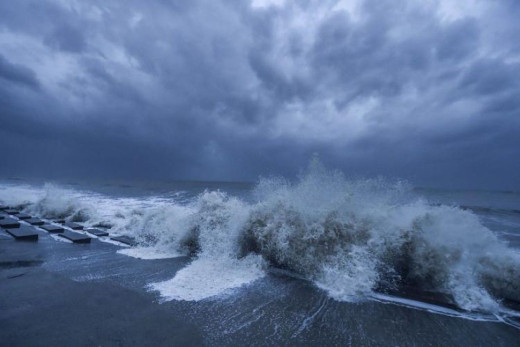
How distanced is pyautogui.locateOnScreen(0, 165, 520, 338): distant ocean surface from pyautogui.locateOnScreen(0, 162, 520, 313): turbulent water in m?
0.02

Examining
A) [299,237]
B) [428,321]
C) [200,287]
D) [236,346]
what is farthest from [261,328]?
[299,237]

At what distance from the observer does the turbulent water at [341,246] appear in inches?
178

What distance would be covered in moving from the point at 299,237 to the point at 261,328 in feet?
9.58

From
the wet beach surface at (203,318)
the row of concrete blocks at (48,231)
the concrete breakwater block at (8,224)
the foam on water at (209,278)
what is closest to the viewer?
the wet beach surface at (203,318)

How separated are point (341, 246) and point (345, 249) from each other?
0.11 m

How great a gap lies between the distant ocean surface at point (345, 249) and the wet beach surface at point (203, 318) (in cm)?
29

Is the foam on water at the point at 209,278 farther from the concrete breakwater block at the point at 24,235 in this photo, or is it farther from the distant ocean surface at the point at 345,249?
the concrete breakwater block at the point at 24,235

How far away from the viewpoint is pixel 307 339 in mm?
2949

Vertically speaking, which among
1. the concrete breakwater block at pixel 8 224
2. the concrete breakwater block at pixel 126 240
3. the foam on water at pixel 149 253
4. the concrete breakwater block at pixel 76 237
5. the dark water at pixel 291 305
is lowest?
the dark water at pixel 291 305

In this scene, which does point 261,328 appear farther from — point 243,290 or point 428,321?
point 428,321

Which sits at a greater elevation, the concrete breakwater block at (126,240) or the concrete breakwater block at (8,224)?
the concrete breakwater block at (8,224)

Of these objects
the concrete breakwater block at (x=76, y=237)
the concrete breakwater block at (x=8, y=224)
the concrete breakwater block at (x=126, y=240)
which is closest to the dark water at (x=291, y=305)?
the concrete breakwater block at (x=76, y=237)

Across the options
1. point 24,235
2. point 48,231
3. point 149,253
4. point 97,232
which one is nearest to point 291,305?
point 149,253

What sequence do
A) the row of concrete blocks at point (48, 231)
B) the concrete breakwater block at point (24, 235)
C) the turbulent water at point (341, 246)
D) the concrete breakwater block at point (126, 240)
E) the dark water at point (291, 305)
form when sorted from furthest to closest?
1. the concrete breakwater block at point (126, 240)
2. the row of concrete blocks at point (48, 231)
3. the concrete breakwater block at point (24, 235)
4. the turbulent water at point (341, 246)
5. the dark water at point (291, 305)
